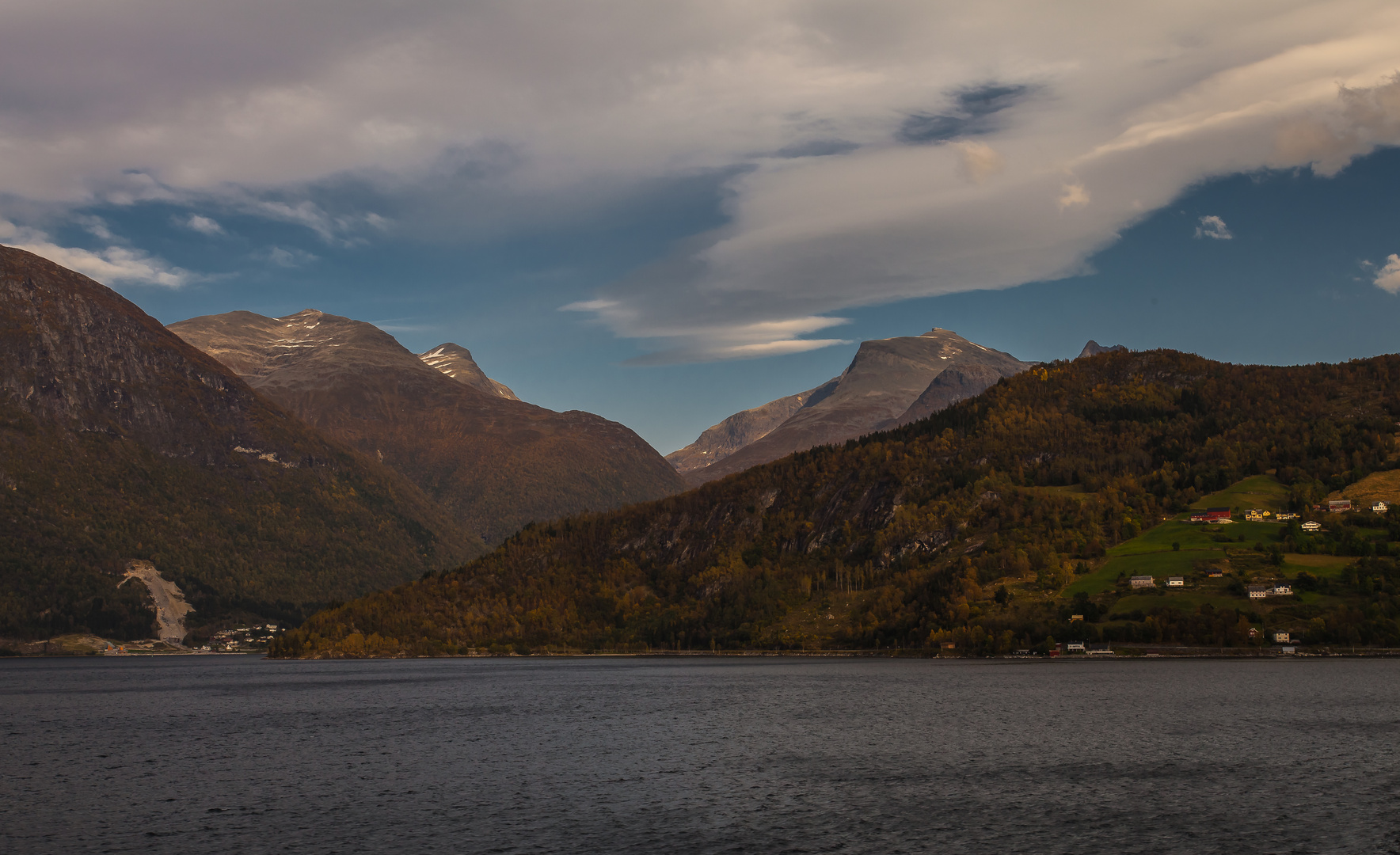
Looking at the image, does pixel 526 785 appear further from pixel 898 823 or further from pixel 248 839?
pixel 898 823

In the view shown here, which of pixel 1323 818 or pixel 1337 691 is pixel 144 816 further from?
pixel 1337 691

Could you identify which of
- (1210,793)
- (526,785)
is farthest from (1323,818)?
(526,785)

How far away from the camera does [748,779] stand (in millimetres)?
97688

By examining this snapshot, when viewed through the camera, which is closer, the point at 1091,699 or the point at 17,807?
the point at 17,807

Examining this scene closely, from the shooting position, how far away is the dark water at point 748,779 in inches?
2879

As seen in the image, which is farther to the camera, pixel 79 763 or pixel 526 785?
pixel 79 763

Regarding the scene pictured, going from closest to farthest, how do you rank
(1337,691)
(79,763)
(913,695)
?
(79,763) → (1337,691) → (913,695)

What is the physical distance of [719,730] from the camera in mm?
137875

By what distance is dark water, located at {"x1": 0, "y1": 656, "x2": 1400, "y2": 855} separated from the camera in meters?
73.1

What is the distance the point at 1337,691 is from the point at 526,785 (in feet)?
428

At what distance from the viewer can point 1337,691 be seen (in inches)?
6373

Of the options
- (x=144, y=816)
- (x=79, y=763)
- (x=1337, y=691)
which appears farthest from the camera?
(x=1337, y=691)

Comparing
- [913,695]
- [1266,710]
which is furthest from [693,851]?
[913,695]

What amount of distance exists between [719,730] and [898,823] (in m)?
63.4
